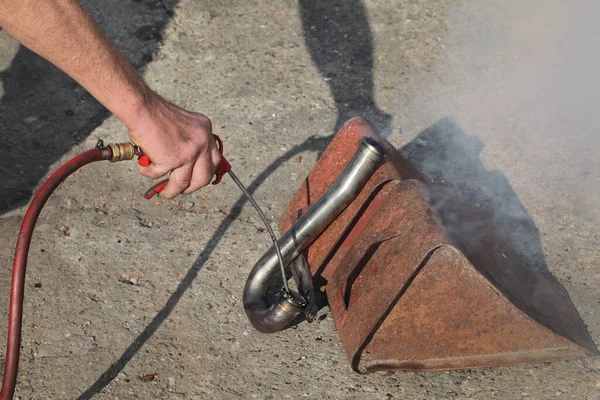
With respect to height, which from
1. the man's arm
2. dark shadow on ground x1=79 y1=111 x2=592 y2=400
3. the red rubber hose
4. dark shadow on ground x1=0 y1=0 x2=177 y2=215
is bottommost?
dark shadow on ground x1=79 y1=111 x2=592 y2=400

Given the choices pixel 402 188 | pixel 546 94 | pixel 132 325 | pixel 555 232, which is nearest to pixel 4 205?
pixel 132 325

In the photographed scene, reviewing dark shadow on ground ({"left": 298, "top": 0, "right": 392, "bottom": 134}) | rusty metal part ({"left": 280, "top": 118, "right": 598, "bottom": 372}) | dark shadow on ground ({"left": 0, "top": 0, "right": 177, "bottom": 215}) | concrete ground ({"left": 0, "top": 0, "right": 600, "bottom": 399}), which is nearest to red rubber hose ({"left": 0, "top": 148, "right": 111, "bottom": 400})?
concrete ground ({"left": 0, "top": 0, "right": 600, "bottom": 399})

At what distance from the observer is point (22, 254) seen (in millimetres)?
1927

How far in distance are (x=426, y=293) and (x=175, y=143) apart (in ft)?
2.93

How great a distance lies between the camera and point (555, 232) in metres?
2.93

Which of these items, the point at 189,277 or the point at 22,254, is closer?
the point at 22,254

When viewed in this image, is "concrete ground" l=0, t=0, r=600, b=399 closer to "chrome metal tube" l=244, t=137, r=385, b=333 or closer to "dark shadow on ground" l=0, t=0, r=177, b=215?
"dark shadow on ground" l=0, t=0, r=177, b=215

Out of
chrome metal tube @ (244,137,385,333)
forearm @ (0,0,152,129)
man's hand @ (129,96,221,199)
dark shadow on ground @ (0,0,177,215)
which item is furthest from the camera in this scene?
dark shadow on ground @ (0,0,177,215)

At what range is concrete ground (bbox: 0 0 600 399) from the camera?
2.43 metres

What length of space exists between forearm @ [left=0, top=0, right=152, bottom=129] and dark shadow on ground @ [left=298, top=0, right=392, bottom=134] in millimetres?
1776

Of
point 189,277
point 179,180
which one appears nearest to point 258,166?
point 189,277

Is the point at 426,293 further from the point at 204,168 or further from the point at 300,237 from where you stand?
the point at 204,168

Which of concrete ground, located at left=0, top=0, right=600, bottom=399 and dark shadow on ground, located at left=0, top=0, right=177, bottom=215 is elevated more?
dark shadow on ground, located at left=0, top=0, right=177, bottom=215

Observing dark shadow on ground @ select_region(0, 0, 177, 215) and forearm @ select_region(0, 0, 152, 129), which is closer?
forearm @ select_region(0, 0, 152, 129)
